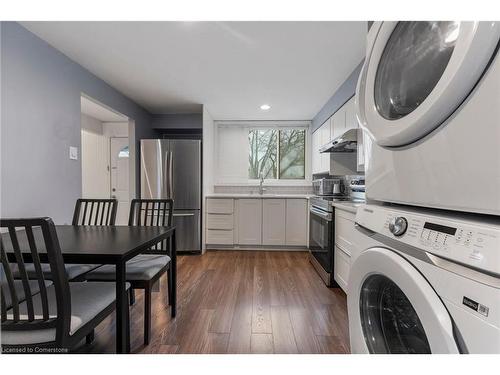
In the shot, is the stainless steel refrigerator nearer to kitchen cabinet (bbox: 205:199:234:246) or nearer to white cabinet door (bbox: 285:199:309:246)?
kitchen cabinet (bbox: 205:199:234:246)

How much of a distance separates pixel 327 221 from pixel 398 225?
6.45ft

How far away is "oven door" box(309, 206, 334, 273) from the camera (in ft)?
8.37

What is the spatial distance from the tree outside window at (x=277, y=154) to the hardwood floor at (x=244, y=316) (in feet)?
6.56

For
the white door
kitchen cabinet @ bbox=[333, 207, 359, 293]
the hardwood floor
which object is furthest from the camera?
the white door

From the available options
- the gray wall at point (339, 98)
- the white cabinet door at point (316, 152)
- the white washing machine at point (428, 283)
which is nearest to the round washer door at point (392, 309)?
the white washing machine at point (428, 283)

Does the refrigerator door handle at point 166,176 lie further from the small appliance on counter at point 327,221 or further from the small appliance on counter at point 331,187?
the small appliance on counter at point 331,187

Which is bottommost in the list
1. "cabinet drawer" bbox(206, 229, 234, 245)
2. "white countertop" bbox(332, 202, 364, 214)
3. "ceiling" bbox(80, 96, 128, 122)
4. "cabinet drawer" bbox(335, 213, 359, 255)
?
"cabinet drawer" bbox(206, 229, 234, 245)

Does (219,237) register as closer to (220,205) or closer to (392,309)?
(220,205)

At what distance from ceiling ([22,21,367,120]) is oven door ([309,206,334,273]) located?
1.48 metres

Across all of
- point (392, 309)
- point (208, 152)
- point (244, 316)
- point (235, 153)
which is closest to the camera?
point (392, 309)

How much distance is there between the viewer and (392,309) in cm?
85

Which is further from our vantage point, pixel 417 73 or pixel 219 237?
pixel 219 237

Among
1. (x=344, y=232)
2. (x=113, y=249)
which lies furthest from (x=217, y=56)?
(x=344, y=232)

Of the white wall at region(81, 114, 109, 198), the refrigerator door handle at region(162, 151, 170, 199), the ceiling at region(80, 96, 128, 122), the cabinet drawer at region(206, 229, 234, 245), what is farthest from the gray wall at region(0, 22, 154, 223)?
the white wall at region(81, 114, 109, 198)
